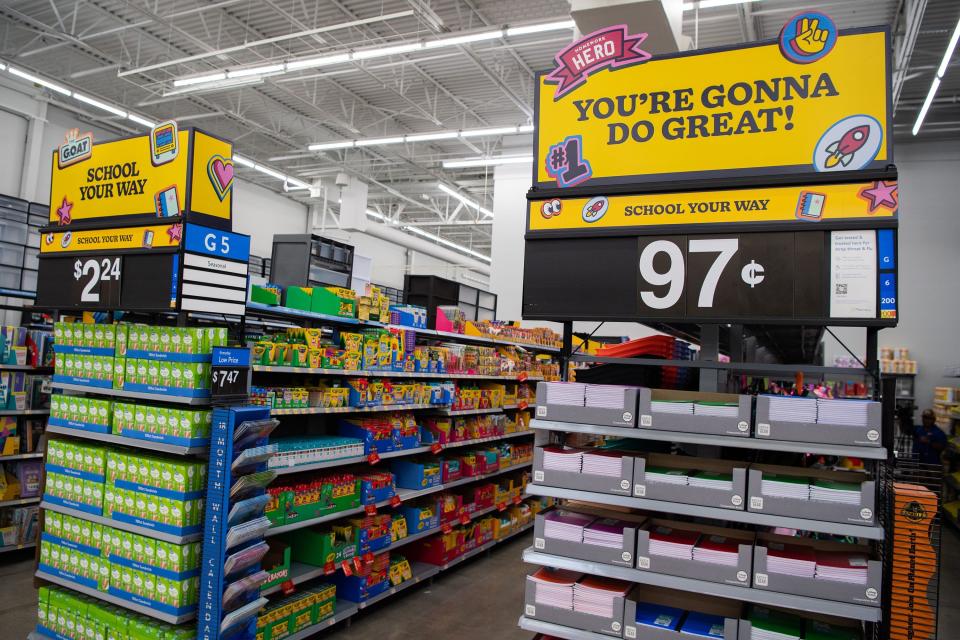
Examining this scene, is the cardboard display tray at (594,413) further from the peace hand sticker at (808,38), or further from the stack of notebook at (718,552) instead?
the peace hand sticker at (808,38)

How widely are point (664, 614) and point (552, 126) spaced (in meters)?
2.05

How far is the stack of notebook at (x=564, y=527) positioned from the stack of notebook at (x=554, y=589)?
17cm

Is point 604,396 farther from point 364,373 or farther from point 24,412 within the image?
point 24,412

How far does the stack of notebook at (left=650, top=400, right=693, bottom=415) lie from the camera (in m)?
2.33

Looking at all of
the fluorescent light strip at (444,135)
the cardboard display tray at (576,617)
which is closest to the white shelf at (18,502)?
the cardboard display tray at (576,617)

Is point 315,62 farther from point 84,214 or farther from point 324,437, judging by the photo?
point 324,437

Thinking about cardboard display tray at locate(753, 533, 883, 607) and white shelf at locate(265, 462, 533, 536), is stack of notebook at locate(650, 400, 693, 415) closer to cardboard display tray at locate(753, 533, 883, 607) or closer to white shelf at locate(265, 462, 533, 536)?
cardboard display tray at locate(753, 533, 883, 607)

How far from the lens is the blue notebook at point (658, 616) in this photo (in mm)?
2271

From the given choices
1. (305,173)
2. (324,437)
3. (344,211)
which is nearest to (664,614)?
(324,437)

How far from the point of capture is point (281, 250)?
17.4 feet

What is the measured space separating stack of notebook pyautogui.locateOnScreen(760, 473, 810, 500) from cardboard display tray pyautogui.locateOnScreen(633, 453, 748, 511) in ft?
0.23

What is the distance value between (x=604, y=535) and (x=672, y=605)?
1.43 feet

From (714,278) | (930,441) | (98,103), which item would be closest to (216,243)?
(714,278)

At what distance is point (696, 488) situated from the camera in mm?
2273
